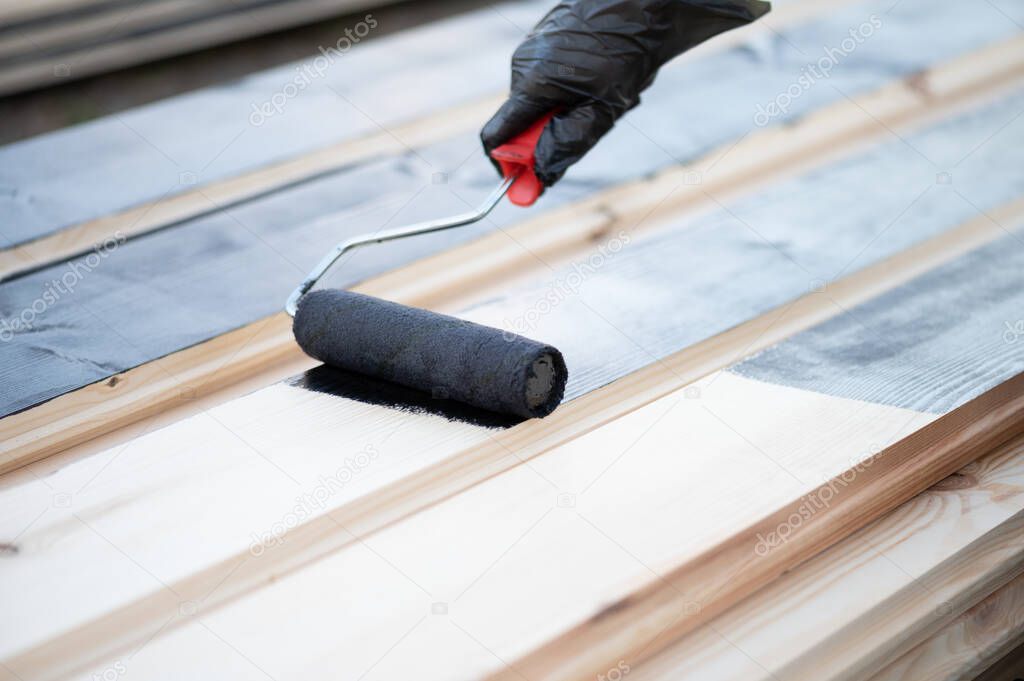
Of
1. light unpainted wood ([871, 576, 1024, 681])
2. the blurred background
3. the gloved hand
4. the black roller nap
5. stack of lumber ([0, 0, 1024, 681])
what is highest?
the gloved hand

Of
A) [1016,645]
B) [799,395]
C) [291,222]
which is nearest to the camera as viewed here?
[1016,645]

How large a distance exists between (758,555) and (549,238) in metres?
0.93

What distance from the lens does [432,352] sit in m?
1.56

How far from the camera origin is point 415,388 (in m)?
1.62

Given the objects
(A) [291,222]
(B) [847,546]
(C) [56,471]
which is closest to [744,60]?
(A) [291,222]

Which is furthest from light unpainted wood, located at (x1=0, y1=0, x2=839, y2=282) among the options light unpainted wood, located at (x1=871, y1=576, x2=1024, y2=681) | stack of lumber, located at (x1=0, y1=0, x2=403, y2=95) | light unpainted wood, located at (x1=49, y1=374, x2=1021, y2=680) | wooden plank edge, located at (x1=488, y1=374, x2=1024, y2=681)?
stack of lumber, located at (x1=0, y1=0, x2=403, y2=95)

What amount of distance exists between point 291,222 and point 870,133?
1338 mm

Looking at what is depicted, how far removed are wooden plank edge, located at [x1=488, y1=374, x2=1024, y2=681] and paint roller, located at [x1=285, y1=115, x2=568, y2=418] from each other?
0.34 meters

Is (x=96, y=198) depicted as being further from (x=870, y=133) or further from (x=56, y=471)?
(x=870, y=133)

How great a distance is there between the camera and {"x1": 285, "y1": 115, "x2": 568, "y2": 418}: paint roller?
1.49 metres

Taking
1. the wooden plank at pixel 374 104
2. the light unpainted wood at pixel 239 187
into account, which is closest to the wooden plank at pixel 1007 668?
the wooden plank at pixel 374 104

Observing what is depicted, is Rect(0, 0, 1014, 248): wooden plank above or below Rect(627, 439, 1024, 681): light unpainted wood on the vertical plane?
below

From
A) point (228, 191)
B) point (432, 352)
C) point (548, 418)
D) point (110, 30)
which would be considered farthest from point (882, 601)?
point (110, 30)

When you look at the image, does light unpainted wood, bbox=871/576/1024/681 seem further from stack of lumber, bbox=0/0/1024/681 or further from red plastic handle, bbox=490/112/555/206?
red plastic handle, bbox=490/112/555/206
